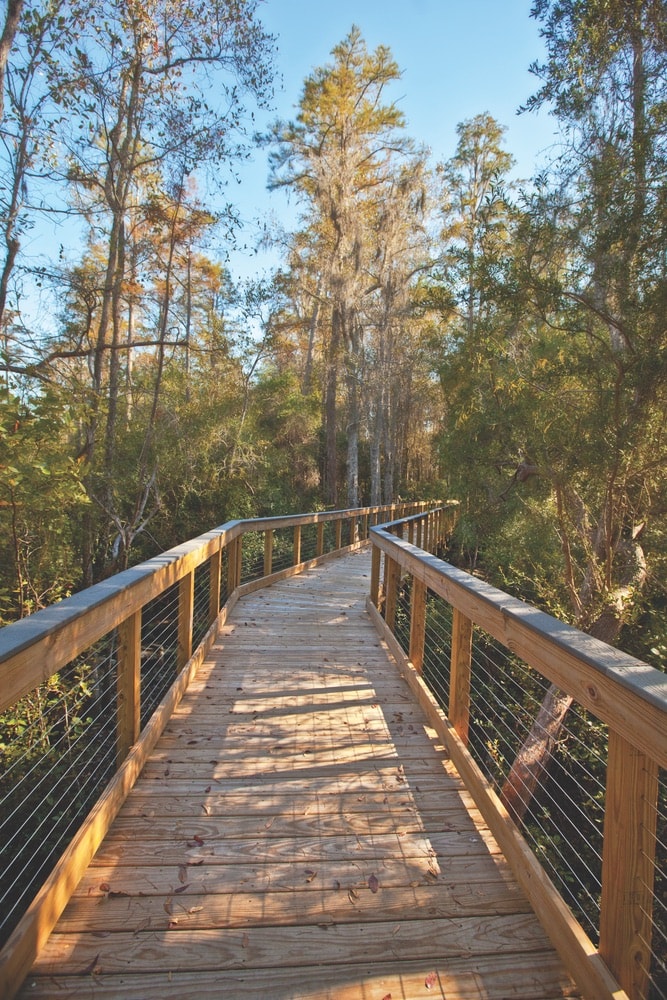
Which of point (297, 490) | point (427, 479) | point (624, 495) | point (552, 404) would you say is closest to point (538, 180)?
point (552, 404)

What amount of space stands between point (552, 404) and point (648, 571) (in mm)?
2420

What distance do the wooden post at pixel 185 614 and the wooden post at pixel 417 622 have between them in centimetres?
146

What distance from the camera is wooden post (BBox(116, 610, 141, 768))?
7.09ft

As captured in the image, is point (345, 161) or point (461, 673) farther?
point (345, 161)

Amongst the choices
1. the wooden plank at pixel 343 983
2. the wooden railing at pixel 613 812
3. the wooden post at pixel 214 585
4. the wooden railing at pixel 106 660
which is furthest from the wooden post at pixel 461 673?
the wooden post at pixel 214 585

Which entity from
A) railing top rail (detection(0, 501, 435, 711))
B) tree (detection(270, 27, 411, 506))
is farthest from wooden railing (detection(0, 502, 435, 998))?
tree (detection(270, 27, 411, 506))

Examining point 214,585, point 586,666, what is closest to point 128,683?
point 586,666

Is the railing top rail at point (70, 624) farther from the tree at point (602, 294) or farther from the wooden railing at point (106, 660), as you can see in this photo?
the tree at point (602, 294)

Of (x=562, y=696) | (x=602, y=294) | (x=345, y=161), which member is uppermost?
(x=345, y=161)

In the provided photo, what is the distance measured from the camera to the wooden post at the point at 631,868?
46.9 inches

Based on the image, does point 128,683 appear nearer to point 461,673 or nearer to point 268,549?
point 461,673

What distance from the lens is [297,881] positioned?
166 cm

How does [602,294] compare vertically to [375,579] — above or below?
above

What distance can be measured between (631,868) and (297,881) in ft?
3.39
